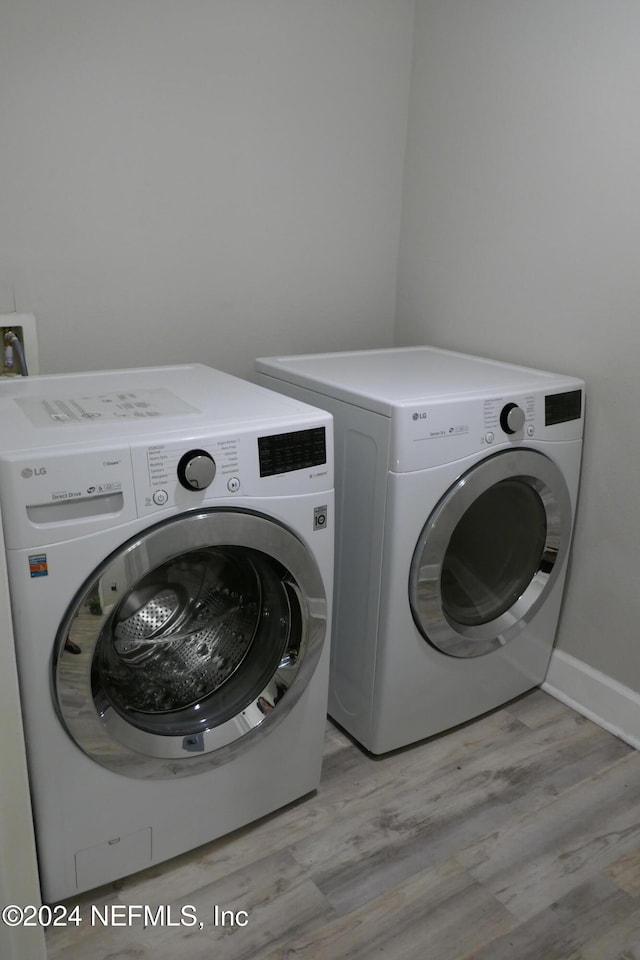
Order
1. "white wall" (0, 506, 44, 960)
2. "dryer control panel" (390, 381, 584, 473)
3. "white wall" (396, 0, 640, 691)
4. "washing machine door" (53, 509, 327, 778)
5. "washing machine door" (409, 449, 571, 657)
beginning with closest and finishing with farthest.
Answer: "white wall" (0, 506, 44, 960) < "washing machine door" (53, 509, 327, 778) < "dryer control panel" (390, 381, 584, 473) < "washing machine door" (409, 449, 571, 657) < "white wall" (396, 0, 640, 691)

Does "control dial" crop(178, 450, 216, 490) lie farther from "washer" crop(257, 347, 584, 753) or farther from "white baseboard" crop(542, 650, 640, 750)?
A: "white baseboard" crop(542, 650, 640, 750)

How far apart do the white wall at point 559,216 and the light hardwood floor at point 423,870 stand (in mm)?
365

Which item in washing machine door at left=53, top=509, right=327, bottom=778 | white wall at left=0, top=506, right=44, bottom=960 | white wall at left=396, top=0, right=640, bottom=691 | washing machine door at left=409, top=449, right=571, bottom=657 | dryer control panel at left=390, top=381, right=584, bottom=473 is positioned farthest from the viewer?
white wall at left=396, top=0, right=640, bottom=691

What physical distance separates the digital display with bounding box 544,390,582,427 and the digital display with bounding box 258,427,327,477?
61cm

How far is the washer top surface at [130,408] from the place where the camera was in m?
1.27

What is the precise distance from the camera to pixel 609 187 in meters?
1.77

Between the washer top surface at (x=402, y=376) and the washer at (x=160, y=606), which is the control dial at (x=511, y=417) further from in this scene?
the washer at (x=160, y=606)

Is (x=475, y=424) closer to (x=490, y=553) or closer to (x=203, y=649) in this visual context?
(x=490, y=553)

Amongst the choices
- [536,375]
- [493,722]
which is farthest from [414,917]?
[536,375]

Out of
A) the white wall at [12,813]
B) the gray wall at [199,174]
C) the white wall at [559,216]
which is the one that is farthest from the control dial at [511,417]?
the white wall at [12,813]

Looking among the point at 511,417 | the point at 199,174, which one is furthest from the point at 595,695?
the point at 199,174

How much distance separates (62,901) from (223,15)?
1990 mm

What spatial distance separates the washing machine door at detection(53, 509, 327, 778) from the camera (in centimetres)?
131

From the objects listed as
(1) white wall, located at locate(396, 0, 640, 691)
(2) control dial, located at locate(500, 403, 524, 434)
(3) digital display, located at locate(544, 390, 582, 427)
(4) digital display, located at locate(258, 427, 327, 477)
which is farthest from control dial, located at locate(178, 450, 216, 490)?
(1) white wall, located at locate(396, 0, 640, 691)
